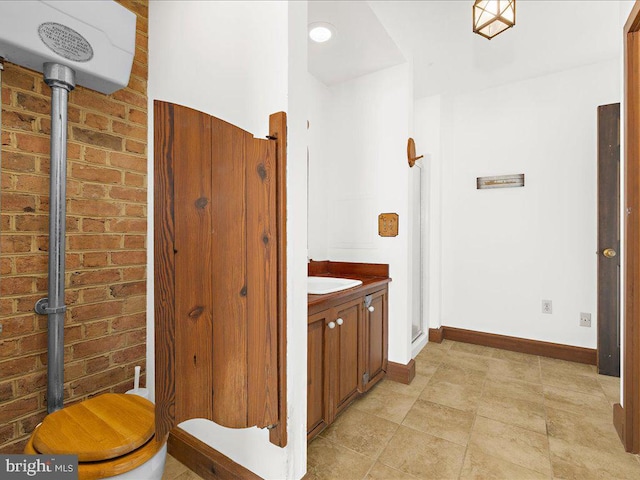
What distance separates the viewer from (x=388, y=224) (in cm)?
241

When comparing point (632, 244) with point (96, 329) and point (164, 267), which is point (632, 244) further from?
point (96, 329)

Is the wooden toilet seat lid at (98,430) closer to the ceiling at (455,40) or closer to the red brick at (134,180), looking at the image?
the red brick at (134,180)

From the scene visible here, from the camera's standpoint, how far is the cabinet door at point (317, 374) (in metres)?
1.53

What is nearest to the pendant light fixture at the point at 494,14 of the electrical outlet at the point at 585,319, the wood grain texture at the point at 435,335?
the electrical outlet at the point at 585,319

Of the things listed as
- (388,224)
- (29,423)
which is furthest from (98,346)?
(388,224)

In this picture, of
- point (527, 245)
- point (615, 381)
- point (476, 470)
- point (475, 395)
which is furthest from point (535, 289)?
point (476, 470)

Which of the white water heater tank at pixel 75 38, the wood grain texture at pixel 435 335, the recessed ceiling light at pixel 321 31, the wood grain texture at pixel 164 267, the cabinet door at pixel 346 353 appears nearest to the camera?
the wood grain texture at pixel 164 267

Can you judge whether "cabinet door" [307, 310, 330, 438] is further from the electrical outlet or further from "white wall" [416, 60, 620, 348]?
the electrical outlet

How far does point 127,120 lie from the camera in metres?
1.62

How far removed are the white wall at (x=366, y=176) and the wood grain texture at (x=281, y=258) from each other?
1385 millimetres

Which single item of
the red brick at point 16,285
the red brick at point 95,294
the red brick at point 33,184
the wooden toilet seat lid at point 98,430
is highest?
the red brick at point 33,184

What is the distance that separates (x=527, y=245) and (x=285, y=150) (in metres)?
2.81

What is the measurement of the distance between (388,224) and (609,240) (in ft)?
5.73

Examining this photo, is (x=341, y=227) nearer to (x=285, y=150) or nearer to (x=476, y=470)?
(x=285, y=150)
